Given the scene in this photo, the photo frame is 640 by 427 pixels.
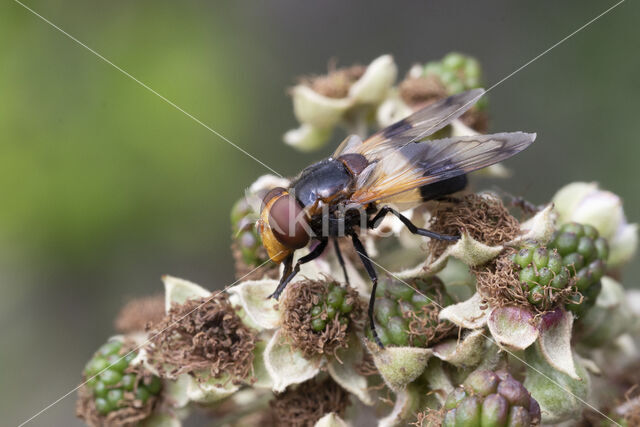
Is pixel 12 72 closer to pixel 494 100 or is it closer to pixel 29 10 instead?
pixel 29 10

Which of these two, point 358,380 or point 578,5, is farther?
point 578,5

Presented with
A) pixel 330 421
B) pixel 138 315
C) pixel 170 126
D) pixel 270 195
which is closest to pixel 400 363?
pixel 330 421

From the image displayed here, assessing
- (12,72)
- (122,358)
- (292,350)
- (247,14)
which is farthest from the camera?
(247,14)

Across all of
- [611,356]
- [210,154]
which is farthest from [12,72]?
[611,356]

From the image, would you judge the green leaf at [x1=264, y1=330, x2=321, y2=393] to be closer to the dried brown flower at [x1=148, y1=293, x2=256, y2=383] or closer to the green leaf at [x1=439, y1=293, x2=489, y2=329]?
the dried brown flower at [x1=148, y1=293, x2=256, y2=383]

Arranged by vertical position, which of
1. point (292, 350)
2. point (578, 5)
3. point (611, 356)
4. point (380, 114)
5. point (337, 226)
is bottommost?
point (611, 356)

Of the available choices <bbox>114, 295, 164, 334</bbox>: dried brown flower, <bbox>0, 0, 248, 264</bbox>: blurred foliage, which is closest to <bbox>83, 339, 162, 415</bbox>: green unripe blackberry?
<bbox>114, 295, 164, 334</bbox>: dried brown flower

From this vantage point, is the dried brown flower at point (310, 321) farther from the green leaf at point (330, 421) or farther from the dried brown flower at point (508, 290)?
the dried brown flower at point (508, 290)

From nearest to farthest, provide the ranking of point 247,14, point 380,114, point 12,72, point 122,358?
point 122,358 → point 380,114 → point 12,72 → point 247,14
